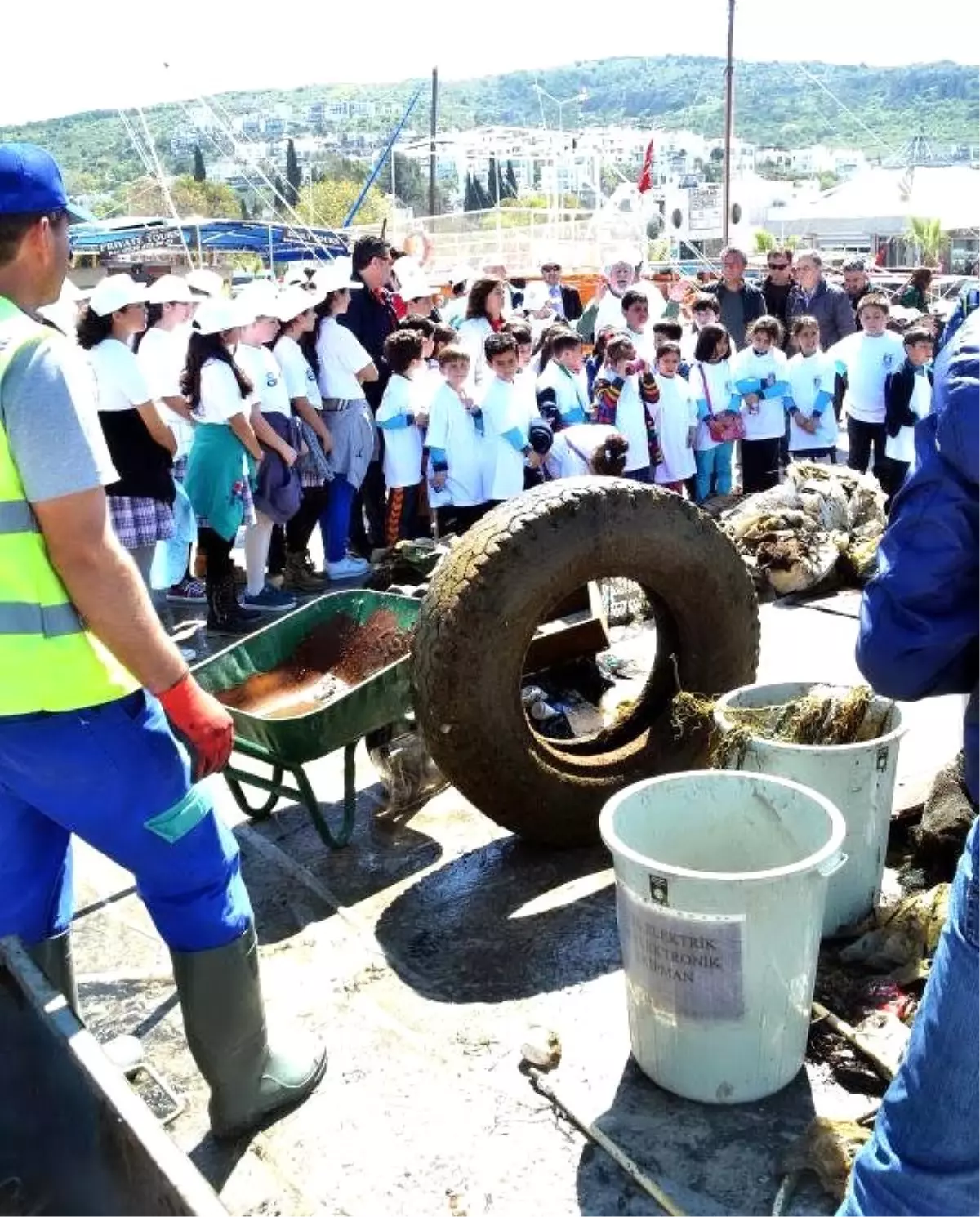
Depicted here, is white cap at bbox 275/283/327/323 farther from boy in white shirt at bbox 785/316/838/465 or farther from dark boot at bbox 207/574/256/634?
boy in white shirt at bbox 785/316/838/465

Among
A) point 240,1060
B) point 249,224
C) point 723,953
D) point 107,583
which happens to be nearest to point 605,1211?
point 723,953

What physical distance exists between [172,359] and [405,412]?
1.68 m

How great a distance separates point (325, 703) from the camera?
448 centimetres

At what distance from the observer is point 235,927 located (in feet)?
9.66

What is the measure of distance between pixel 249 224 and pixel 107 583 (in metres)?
34.7

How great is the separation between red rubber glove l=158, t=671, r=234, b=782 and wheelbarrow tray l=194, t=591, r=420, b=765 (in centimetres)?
137

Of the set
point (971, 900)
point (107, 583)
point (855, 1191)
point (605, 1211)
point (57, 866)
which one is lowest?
point (605, 1211)

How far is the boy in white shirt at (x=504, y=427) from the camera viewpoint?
782cm

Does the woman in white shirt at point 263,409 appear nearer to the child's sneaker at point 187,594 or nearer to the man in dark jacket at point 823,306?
the child's sneaker at point 187,594

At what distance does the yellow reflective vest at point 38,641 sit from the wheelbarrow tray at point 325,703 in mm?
1560

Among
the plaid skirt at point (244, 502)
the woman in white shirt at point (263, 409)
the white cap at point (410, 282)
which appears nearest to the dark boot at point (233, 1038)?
the plaid skirt at point (244, 502)

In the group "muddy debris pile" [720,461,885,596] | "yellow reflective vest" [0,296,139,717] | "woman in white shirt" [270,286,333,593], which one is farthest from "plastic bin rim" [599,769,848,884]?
"woman in white shirt" [270,286,333,593]

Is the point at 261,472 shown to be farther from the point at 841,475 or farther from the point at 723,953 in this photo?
the point at 723,953

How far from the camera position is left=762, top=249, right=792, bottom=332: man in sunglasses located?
12281 mm
